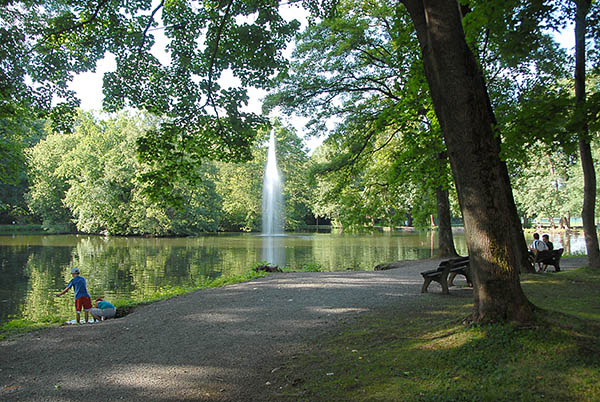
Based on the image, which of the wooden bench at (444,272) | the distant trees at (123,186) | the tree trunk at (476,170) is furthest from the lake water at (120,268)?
the tree trunk at (476,170)

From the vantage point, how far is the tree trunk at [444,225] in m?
14.9

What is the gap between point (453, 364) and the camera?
147 inches

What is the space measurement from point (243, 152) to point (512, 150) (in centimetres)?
622

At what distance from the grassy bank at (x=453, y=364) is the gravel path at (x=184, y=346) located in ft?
1.81

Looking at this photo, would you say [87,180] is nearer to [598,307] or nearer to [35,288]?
[35,288]

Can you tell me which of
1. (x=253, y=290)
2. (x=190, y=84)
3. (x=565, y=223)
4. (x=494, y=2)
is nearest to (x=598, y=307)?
(x=494, y=2)

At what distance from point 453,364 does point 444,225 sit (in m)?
12.3

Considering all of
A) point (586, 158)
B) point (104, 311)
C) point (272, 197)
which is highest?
point (272, 197)

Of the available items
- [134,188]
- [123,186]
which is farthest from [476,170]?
[134,188]

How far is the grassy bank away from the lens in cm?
319

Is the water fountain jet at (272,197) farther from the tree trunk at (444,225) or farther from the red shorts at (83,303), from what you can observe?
the red shorts at (83,303)

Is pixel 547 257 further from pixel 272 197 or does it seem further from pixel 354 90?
pixel 272 197

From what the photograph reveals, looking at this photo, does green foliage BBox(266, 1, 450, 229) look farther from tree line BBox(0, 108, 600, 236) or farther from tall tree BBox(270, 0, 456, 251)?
tree line BBox(0, 108, 600, 236)

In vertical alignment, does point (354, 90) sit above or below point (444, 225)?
above
